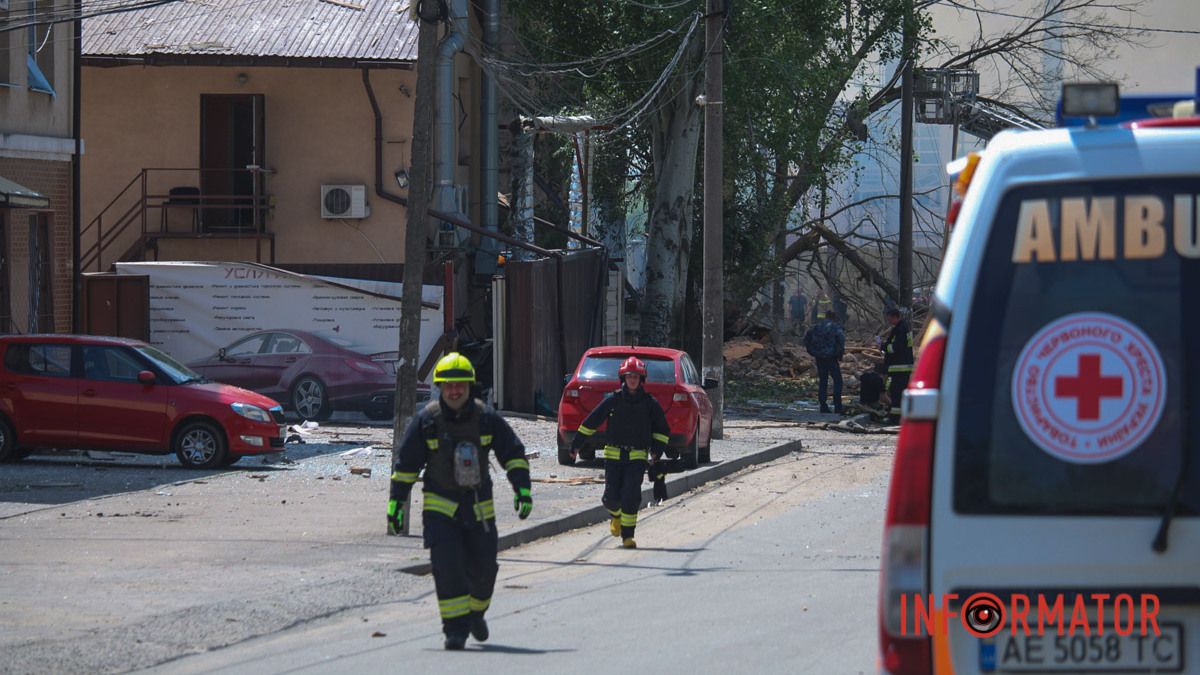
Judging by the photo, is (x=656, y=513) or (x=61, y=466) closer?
(x=656, y=513)

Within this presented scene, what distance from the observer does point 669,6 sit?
2767 centimetres

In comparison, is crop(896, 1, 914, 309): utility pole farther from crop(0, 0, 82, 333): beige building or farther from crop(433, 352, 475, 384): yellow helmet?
crop(433, 352, 475, 384): yellow helmet

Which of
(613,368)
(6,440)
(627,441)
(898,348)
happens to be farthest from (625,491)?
(898,348)

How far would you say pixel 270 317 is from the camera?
23953mm

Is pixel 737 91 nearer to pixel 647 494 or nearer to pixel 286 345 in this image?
pixel 286 345

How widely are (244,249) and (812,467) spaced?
12.9 metres

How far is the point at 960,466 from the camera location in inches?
149

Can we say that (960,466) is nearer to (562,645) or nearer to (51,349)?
(562,645)

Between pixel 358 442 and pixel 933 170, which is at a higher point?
pixel 933 170

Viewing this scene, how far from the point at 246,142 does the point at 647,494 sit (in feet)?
50.1

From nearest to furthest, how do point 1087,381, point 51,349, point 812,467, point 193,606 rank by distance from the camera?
point 1087,381, point 193,606, point 51,349, point 812,467

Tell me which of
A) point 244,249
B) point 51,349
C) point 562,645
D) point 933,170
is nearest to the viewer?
point 562,645

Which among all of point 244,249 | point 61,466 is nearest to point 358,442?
point 61,466

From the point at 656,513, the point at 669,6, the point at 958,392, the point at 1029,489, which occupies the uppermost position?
the point at 669,6
